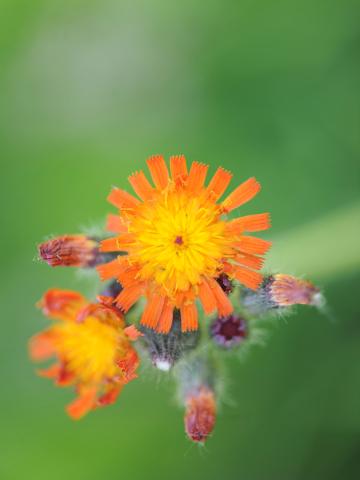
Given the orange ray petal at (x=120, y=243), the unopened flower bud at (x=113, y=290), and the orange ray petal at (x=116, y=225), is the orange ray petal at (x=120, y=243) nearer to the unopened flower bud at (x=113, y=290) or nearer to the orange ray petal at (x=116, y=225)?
the orange ray petal at (x=116, y=225)

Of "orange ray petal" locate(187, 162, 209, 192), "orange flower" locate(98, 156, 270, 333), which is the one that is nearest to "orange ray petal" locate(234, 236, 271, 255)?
"orange flower" locate(98, 156, 270, 333)

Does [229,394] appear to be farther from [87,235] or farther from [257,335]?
[87,235]

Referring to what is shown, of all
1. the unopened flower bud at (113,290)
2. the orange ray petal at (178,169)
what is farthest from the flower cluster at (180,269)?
the unopened flower bud at (113,290)

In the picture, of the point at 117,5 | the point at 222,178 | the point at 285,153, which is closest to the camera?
Answer: the point at 222,178

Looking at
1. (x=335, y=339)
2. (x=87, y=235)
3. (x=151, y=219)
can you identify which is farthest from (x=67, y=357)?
(x=335, y=339)

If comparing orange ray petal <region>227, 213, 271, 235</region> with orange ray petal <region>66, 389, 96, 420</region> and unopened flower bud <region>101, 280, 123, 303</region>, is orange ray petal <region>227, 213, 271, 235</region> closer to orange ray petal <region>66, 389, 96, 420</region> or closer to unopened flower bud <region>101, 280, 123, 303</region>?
unopened flower bud <region>101, 280, 123, 303</region>

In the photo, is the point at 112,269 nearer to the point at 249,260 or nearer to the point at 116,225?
the point at 116,225
